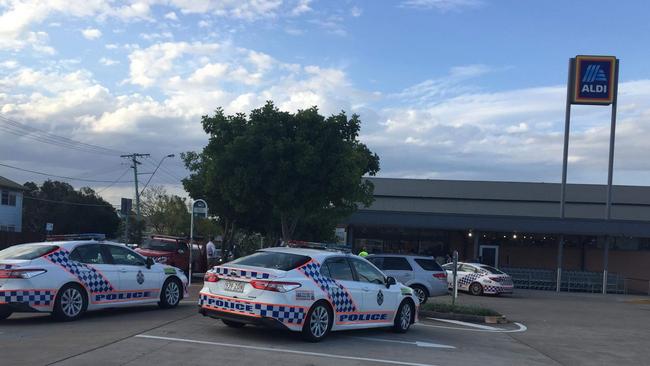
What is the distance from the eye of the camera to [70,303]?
11641 millimetres

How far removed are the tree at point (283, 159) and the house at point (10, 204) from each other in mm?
37812

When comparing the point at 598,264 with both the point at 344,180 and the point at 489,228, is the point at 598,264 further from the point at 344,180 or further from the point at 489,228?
the point at 344,180

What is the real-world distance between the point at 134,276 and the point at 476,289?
16845 mm

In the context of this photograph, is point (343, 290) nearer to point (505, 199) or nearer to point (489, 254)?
point (489, 254)

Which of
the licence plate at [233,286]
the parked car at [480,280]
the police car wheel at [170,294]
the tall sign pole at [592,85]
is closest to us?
the licence plate at [233,286]

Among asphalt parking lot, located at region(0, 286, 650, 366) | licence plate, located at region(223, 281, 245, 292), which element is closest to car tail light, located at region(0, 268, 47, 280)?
asphalt parking lot, located at region(0, 286, 650, 366)

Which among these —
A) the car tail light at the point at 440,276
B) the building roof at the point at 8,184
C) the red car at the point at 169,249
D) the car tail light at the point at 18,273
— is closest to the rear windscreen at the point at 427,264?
the car tail light at the point at 440,276

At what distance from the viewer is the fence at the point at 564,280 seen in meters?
32.3

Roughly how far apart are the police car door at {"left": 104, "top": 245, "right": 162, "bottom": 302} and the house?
4576cm

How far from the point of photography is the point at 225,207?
97.2 feet

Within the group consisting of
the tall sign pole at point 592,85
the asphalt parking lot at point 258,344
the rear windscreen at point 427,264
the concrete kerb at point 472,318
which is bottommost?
the concrete kerb at point 472,318

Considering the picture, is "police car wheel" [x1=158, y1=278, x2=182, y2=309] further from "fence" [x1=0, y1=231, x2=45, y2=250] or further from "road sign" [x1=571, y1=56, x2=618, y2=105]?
"road sign" [x1=571, y1=56, x2=618, y2=105]

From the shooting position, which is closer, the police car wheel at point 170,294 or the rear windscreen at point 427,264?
the police car wheel at point 170,294

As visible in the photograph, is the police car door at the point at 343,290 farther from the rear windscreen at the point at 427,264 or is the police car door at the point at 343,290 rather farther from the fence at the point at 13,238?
the fence at the point at 13,238
